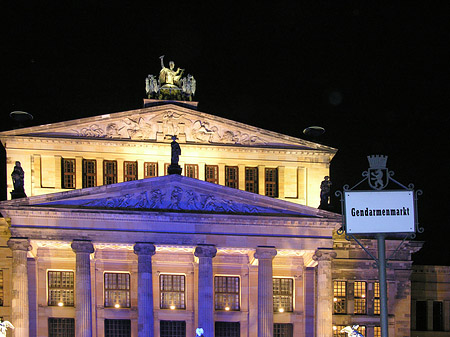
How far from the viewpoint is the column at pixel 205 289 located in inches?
1666

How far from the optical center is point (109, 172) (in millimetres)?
47938

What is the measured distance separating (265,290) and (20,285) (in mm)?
13351

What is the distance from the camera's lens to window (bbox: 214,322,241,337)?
4716cm

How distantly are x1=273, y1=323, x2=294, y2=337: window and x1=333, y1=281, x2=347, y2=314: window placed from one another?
3168 millimetres

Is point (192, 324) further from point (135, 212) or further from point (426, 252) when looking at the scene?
point (426, 252)

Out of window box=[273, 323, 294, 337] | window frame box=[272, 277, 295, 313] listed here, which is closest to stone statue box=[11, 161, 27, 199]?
window frame box=[272, 277, 295, 313]

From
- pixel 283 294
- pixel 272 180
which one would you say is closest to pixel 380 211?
pixel 283 294

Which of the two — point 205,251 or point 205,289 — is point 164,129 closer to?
point 205,251

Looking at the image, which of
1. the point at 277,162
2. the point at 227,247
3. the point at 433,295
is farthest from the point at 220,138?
the point at 433,295

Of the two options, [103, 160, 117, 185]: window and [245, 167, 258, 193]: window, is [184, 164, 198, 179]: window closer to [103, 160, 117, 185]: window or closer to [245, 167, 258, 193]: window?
[245, 167, 258, 193]: window

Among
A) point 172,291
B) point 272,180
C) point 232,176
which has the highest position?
point 232,176

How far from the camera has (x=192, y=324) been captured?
46719 millimetres

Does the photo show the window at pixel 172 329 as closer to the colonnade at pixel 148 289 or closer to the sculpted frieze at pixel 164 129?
the colonnade at pixel 148 289

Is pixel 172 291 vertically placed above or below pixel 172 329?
above
